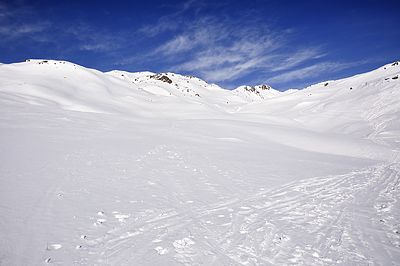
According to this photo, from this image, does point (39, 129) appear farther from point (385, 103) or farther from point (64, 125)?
point (385, 103)

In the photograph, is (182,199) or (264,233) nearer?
(264,233)

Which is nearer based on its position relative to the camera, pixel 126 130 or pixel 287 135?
pixel 126 130

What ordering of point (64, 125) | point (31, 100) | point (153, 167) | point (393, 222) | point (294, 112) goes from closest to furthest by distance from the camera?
1. point (393, 222)
2. point (153, 167)
3. point (64, 125)
4. point (31, 100)
5. point (294, 112)

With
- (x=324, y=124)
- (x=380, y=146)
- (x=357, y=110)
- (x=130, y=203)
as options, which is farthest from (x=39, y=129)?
(x=357, y=110)

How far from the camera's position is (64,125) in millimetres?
13430

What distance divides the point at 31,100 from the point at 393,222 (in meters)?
27.8

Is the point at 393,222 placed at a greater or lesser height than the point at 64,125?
lesser

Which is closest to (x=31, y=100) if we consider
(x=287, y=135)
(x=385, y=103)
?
(x=287, y=135)

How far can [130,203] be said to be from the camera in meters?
5.48

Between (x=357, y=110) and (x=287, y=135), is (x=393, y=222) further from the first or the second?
(x=357, y=110)

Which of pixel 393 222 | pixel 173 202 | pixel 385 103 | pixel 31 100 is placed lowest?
pixel 393 222

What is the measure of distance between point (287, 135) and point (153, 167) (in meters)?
13.6

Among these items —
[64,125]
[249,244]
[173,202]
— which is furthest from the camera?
[64,125]

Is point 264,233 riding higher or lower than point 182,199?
lower
